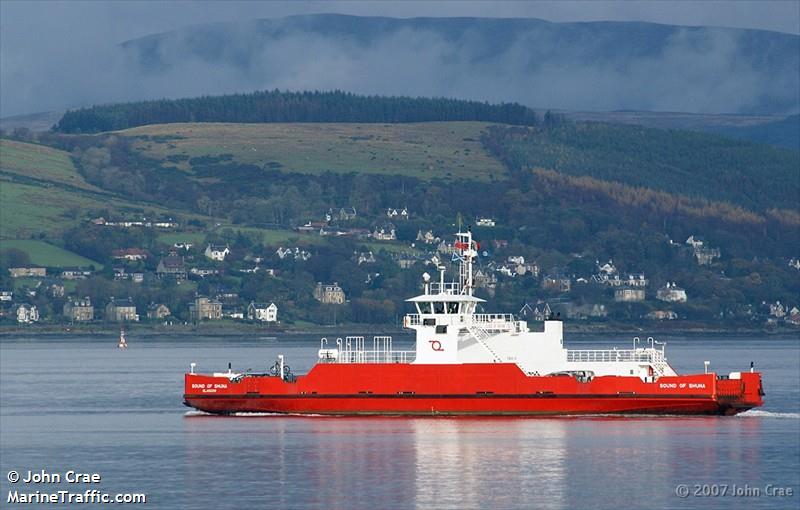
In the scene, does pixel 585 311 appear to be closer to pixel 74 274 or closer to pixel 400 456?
pixel 74 274

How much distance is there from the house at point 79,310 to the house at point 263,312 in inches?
689

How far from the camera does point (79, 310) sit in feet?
604

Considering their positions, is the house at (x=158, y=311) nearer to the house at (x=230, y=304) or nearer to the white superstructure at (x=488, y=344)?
the house at (x=230, y=304)

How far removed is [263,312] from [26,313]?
26.0 metres

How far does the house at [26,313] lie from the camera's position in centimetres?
18438

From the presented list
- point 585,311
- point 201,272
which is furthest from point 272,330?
point 585,311

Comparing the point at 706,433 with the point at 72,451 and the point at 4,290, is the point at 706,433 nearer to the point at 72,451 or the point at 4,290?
the point at 72,451

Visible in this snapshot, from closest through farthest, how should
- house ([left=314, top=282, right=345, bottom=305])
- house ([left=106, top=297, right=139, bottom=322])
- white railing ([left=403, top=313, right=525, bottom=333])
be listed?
white railing ([left=403, top=313, right=525, bottom=333]), house ([left=106, top=297, right=139, bottom=322]), house ([left=314, top=282, right=345, bottom=305])

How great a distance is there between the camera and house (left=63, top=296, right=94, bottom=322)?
183 meters

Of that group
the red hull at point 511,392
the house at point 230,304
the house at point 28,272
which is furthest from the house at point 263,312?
the red hull at point 511,392

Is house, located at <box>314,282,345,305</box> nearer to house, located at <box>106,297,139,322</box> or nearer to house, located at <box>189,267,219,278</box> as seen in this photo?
house, located at <box>189,267,219,278</box>

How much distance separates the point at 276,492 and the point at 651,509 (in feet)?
31.1

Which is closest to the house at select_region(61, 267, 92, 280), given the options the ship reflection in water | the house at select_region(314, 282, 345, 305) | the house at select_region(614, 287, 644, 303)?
the house at select_region(314, 282, 345, 305)

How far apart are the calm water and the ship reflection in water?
6cm
